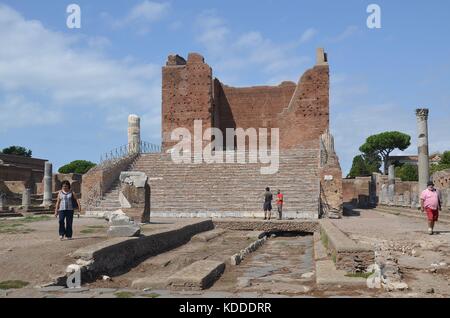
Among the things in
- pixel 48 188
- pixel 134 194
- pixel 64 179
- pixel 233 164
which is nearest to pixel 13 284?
pixel 134 194

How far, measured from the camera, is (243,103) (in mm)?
33344

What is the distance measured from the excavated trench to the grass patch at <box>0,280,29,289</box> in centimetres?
90

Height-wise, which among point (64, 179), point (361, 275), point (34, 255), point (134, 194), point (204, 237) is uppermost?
point (64, 179)

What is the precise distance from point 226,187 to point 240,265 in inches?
456

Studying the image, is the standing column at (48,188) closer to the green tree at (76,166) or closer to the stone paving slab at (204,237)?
the stone paving slab at (204,237)

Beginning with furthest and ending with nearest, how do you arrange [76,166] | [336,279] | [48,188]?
[76,166], [48,188], [336,279]

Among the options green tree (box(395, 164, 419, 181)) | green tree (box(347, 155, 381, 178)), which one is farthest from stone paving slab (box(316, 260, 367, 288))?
green tree (box(347, 155, 381, 178))

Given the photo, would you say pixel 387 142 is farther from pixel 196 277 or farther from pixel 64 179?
pixel 196 277

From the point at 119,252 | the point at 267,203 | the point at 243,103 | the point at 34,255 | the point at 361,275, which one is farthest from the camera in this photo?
the point at 243,103

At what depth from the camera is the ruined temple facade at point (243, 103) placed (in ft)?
93.2

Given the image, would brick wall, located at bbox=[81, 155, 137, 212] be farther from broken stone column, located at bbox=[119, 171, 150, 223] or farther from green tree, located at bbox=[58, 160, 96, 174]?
green tree, located at bbox=[58, 160, 96, 174]

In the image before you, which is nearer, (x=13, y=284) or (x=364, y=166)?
(x=13, y=284)

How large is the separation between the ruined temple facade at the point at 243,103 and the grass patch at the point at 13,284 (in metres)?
23.2

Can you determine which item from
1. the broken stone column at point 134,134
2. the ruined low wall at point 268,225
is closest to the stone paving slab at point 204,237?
the ruined low wall at point 268,225
